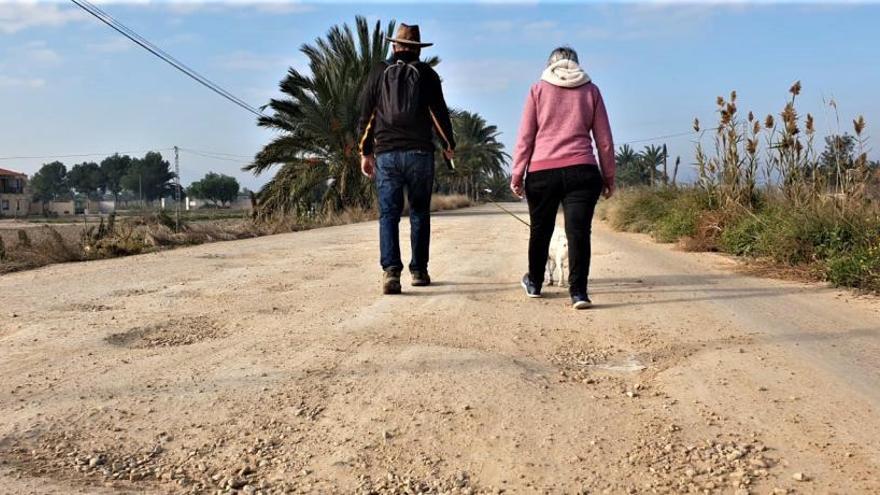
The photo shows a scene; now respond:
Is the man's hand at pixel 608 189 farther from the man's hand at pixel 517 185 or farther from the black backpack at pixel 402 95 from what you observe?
the black backpack at pixel 402 95

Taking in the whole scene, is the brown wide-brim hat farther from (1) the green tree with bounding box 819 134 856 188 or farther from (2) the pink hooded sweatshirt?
(1) the green tree with bounding box 819 134 856 188

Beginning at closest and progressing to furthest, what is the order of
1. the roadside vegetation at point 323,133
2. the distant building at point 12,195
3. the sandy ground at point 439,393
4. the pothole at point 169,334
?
the sandy ground at point 439,393 → the pothole at point 169,334 → the roadside vegetation at point 323,133 → the distant building at point 12,195

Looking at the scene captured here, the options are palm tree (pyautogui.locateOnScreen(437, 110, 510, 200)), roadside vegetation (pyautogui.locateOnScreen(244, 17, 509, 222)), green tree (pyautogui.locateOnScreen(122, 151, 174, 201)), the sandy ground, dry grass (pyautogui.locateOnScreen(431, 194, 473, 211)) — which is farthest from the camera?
green tree (pyautogui.locateOnScreen(122, 151, 174, 201))

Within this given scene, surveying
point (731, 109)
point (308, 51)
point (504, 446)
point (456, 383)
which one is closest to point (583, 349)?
point (456, 383)

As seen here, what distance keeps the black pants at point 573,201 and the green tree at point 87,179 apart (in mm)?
117319

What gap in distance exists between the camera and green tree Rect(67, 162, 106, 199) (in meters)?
108

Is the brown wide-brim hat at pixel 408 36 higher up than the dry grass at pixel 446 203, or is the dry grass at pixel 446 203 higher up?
the brown wide-brim hat at pixel 408 36

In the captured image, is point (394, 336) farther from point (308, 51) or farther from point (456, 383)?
point (308, 51)

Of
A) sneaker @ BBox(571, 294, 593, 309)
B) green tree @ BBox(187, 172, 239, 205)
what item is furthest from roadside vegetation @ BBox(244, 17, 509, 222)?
green tree @ BBox(187, 172, 239, 205)

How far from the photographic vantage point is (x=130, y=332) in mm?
4008

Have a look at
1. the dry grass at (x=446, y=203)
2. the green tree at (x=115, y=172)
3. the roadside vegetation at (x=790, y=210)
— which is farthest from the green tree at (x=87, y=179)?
the roadside vegetation at (x=790, y=210)

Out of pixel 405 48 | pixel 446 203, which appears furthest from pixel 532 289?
pixel 446 203

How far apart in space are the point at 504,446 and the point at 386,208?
330 centimetres

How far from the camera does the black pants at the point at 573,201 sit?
15.5 ft
